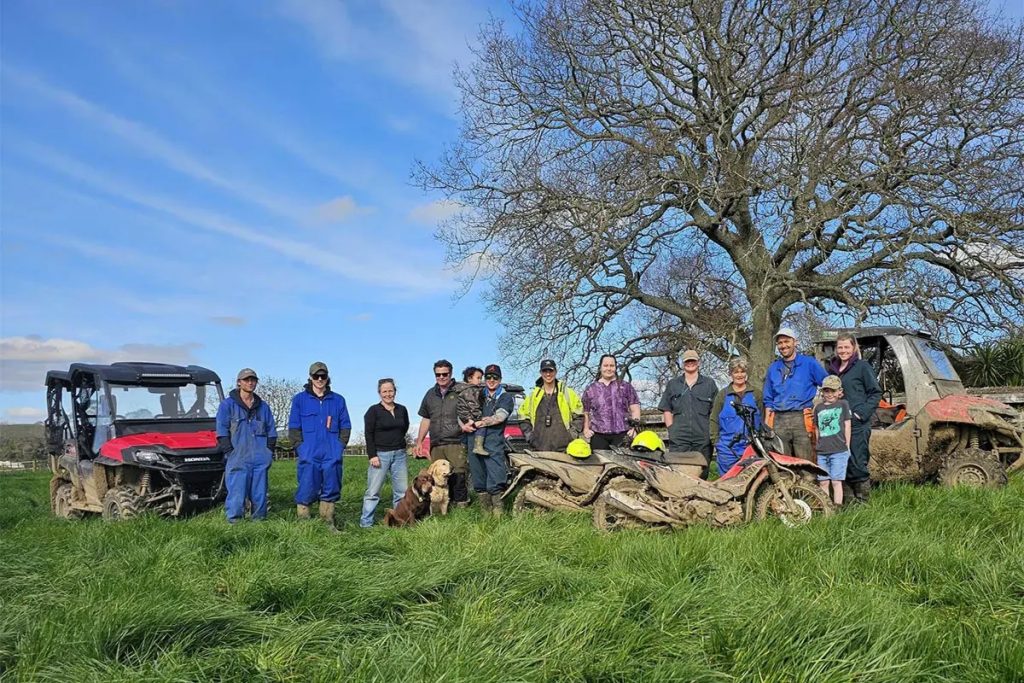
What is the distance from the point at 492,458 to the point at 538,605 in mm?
4997

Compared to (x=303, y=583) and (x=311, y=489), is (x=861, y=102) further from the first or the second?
(x=303, y=583)

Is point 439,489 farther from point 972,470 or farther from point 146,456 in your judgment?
point 972,470

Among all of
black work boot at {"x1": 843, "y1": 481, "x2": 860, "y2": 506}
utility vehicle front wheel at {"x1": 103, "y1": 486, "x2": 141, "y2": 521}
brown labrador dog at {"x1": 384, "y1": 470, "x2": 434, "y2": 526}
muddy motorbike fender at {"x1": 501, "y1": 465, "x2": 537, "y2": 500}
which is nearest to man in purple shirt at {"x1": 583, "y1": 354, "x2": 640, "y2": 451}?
muddy motorbike fender at {"x1": 501, "y1": 465, "x2": 537, "y2": 500}

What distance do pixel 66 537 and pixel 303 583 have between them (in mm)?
4032

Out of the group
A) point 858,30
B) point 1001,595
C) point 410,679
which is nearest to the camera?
point 410,679

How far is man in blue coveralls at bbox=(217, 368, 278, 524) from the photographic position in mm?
9195

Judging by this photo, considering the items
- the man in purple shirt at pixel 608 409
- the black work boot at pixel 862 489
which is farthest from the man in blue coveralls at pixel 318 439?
the black work boot at pixel 862 489

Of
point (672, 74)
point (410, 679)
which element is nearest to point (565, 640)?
point (410, 679)

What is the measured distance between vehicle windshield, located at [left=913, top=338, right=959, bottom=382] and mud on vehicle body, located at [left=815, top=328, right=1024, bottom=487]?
0.8 inches

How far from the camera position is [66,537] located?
749cm

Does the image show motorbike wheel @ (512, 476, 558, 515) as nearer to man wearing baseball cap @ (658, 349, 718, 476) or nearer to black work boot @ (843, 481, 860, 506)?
man wearing baseball cap @ (658, 349, 718, 476)

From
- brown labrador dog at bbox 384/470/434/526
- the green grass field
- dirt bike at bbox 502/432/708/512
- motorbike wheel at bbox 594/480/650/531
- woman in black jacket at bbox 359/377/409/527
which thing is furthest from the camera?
woman in black jacket at bbox 359/377/409/527

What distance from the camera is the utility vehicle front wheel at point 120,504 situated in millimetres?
9305

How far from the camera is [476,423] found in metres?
9.38
